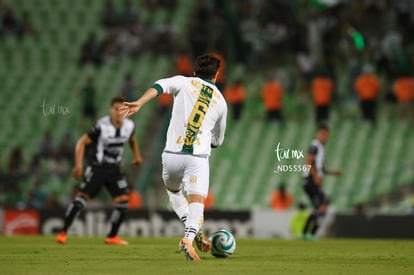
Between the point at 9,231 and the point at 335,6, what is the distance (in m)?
11.4

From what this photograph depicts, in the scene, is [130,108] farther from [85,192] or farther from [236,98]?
[236,98]

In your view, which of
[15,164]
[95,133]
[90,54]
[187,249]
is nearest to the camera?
[187,249]

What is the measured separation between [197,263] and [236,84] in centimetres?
1708

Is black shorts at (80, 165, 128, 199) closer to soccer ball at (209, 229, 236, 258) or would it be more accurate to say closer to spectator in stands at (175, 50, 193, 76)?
soccer ball at (209, 229, 236, 258)

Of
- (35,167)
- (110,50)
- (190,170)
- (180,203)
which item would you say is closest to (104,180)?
(180,203)

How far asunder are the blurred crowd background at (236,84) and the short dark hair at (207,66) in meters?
12.7

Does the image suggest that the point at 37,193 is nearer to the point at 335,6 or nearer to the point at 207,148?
the point at 335,6

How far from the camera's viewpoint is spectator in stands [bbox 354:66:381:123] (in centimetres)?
2656

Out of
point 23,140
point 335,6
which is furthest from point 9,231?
point 335,6

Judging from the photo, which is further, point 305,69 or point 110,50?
point 110,50

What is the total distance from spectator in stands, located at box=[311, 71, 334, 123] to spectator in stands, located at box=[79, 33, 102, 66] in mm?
7356

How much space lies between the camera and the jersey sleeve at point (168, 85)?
37.9 ft

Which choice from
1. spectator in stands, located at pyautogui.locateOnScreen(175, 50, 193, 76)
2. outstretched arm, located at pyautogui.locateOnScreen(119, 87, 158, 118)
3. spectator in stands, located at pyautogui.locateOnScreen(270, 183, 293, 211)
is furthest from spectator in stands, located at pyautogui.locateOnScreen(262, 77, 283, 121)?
outstretched arm, located at pyautogui.locateOnScreen(119, 87, 158, 118)

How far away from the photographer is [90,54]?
31.3 meters
